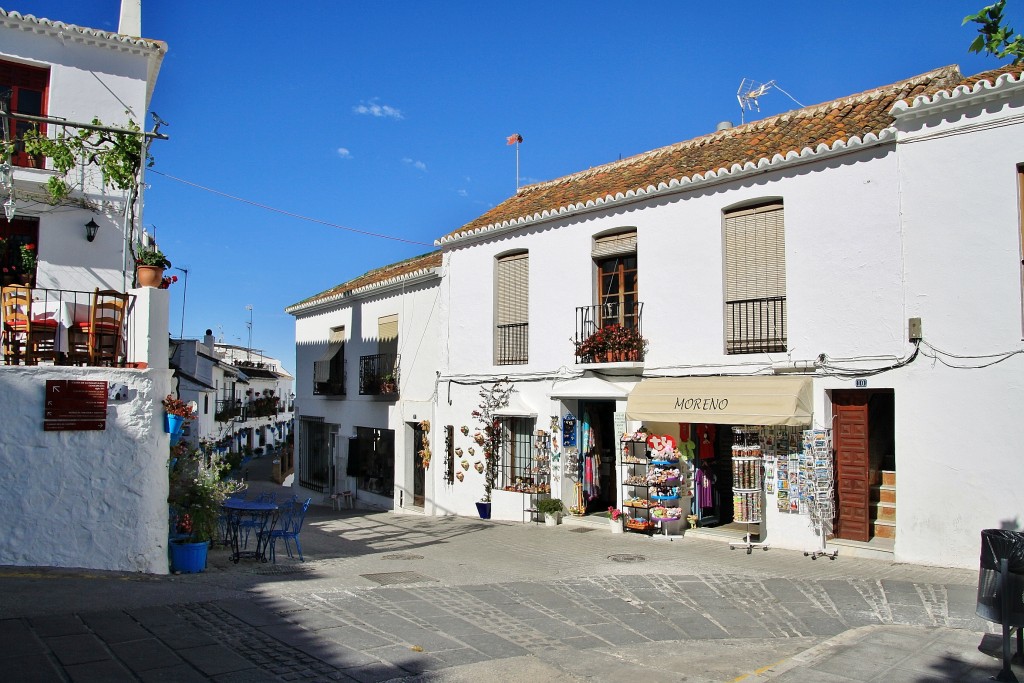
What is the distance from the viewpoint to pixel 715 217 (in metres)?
13.3

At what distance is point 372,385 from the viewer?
2158cm

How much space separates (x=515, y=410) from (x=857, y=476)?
7.16 m

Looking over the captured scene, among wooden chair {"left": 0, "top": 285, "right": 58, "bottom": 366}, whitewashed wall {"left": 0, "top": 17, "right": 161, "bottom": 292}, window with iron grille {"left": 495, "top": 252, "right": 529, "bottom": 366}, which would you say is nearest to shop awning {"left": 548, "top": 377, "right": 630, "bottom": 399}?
window with iron grille {"left": 495, "top": 252, "right": 529, "bottom": 366}

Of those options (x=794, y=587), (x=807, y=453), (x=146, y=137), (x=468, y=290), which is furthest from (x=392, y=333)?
(x=794, y=587)

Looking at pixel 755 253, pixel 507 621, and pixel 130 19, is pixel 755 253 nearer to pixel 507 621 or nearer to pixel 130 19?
pixel 507 621

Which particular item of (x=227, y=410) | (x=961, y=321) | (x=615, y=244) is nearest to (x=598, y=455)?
(x=615, y=244)

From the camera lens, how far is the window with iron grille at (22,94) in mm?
13773

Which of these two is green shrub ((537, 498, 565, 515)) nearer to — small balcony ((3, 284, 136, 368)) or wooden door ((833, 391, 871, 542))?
wooden door ((833, 391, 871, 542))

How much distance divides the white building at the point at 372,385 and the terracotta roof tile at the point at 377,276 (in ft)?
0.24

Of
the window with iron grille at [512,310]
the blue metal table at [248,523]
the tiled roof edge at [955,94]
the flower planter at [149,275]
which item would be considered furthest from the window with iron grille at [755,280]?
the flower planter at [149,275]

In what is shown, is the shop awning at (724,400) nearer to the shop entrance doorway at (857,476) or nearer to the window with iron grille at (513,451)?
the shop entrance doorway at (857,476)

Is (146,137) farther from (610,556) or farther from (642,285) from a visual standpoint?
(610,556)

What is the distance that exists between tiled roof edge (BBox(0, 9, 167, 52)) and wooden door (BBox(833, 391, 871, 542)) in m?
14.1

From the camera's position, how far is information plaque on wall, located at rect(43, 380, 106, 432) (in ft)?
30.5
